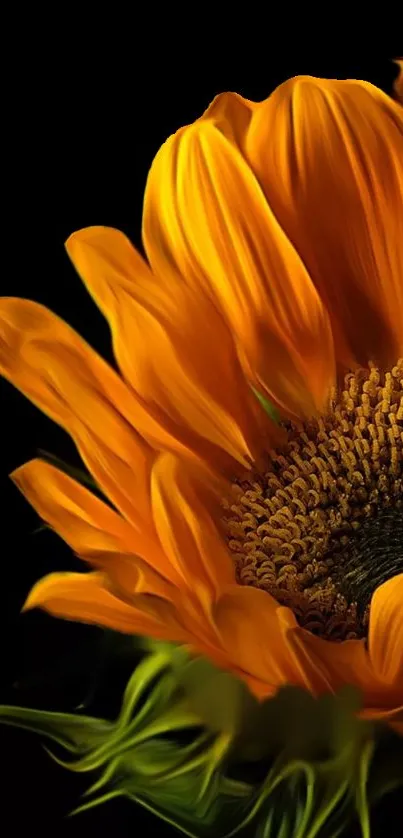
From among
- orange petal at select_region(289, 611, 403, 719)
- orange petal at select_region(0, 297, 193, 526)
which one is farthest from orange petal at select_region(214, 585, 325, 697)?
orange petal at select_region(0, 297, 193, 526)

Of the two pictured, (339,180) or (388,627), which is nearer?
(388,627)

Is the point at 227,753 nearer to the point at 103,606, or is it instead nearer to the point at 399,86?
the point at 103,606

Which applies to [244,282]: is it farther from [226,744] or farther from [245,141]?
[226,744]

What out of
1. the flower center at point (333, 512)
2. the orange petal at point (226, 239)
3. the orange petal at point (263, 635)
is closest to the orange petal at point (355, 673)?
the orange petal at point (263, 635)

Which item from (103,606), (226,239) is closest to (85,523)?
(103,606)

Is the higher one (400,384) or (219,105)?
(219,105)

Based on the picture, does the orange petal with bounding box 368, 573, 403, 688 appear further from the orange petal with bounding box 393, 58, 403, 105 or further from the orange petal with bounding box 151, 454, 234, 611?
the orange petal with bounding box 393, 58, 403, 105

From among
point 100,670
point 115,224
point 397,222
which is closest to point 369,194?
point 397,222

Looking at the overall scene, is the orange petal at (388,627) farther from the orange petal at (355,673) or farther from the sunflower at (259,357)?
the sunflower at (259,357)
